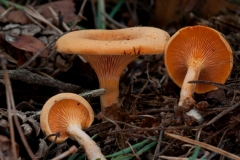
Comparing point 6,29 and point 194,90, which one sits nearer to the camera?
point 194,90

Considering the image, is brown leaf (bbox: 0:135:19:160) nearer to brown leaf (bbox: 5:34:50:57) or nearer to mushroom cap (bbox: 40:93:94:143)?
mushroom cap (bbox: 40:93:94:143)

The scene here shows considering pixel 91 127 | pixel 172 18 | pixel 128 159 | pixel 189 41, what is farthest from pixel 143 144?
pixel 172 18

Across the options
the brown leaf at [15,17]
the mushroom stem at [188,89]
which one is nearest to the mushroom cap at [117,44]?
the mushroom stem at [188,89]

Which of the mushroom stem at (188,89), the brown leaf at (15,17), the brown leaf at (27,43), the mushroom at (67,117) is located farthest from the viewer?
the brown leaf at (15,17)

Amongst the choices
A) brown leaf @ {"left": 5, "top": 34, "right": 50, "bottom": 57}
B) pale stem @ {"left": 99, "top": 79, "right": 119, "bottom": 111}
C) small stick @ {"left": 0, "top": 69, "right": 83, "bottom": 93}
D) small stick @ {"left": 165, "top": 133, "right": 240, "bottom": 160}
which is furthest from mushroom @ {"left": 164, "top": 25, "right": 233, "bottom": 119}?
brown leaf @ {"left": 5, "top": 34, "right": 50, "bottom": 57}

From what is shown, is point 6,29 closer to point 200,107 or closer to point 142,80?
point 142,80

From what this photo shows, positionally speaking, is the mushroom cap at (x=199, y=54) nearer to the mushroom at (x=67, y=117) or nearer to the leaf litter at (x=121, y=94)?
the leaf litter at (x=121, y=94)

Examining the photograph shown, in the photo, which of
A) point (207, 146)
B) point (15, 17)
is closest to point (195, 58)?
point (207, 146)
